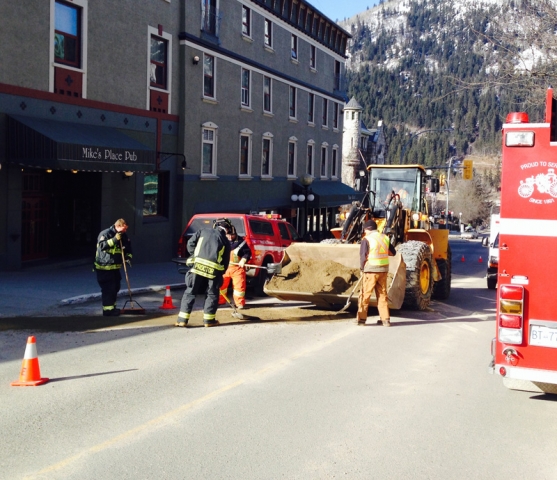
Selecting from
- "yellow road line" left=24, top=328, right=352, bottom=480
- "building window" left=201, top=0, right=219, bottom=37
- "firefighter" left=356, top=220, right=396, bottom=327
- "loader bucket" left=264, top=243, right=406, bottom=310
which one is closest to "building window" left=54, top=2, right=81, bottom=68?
"building window" left=201, top=0, right=219, bottom=37

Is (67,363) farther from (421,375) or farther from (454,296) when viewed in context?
(454,296)

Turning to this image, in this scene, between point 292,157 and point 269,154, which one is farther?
point 292,157

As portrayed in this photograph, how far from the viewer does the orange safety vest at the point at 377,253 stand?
12195mm

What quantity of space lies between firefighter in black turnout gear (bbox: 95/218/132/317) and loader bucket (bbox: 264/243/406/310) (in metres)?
2.91

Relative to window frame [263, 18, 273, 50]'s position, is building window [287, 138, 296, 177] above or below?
below

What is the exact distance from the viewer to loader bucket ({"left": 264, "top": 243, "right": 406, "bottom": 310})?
1323cm

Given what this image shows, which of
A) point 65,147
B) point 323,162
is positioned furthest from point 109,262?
point 323,162

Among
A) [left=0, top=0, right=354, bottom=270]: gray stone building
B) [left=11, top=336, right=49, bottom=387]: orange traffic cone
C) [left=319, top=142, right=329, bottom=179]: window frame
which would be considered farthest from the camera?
[left=319, top=142, right=329, bottom=179]: window frame

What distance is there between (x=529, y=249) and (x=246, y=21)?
1099 inches

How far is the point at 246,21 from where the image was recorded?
32531mm

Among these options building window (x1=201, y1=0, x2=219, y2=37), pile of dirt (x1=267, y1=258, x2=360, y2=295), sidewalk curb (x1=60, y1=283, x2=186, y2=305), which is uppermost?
building window (x1=201, y1=0, x2=219, y2=37)

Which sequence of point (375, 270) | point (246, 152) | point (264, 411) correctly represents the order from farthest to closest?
point (246, 152) < point (375, 270) < point (264, 411)

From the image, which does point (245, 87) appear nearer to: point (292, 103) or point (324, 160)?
point (292, 103)

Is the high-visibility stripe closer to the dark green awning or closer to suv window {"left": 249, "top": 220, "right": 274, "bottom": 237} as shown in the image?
suv window {"left": 249, "top": 220, "right": 274, "bottom": 237}
